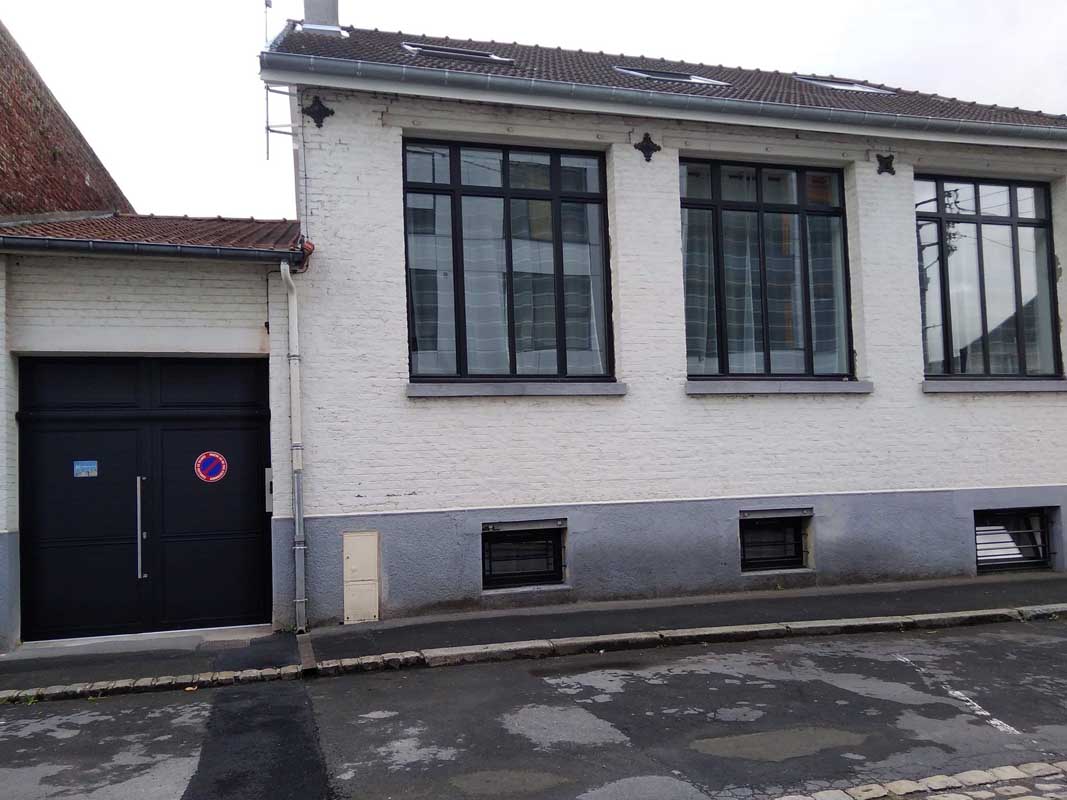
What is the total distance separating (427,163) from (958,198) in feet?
23.4

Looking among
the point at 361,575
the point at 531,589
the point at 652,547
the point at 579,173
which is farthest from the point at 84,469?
the point at 579,173

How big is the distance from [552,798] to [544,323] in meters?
6.31

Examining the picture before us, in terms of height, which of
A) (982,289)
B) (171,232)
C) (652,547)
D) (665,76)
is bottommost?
(652,547)

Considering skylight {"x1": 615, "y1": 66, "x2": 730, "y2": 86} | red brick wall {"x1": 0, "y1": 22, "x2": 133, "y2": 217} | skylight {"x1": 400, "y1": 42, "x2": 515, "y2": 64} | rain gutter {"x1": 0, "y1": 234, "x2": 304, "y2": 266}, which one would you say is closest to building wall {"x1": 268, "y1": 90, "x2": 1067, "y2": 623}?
rain gutter {"x1": 0, "y1": 234, "x2": 304, "y2": 266}

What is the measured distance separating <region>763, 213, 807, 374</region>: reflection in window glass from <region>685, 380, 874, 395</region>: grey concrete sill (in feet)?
1.48

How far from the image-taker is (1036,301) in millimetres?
12531

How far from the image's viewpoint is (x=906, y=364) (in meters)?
11.3

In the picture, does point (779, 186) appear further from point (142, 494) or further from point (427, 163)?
point (142, 494)

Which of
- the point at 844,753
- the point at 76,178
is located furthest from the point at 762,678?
the point at 76,178

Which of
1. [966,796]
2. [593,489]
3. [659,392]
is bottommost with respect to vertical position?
[966,796]

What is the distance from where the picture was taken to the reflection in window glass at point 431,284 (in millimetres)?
10047

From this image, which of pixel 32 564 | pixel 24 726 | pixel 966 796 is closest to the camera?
pixel 966 796

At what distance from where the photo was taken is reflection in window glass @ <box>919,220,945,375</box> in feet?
38.8

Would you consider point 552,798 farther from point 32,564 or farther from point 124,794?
point 32,564
